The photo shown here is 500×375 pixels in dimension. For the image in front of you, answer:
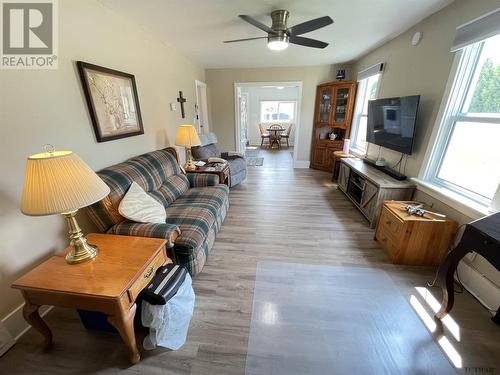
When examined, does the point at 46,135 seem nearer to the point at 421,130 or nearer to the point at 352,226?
the point at 352,226

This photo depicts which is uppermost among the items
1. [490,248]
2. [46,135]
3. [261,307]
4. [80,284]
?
[46,135]

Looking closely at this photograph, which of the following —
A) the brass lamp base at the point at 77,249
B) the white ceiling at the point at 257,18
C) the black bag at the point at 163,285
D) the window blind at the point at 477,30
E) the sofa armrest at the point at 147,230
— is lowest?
the black bag at the point at 163,285

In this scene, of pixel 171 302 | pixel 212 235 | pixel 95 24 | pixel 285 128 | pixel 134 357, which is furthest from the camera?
pixel 285 128

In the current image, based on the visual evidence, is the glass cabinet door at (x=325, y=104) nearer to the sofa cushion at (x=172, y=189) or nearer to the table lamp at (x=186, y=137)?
the table lamp at (x=186, y=137)

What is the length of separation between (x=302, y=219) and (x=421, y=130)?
1708 mm

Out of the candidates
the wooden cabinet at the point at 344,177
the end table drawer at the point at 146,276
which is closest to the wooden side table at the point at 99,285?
the end table drawer at the point at 146,276

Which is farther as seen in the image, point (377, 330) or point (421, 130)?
point (421, 130)

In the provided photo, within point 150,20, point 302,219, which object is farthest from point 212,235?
point 150,20

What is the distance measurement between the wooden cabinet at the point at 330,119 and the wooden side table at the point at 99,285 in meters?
4.51

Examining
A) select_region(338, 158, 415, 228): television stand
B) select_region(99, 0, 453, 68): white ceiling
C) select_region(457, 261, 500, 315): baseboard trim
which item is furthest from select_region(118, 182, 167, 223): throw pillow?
select_region(457, 261, 500, 315): baseboard trim

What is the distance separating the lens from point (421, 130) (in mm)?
2307

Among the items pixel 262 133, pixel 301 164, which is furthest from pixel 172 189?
pixel 262 133

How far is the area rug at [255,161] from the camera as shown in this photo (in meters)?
5.71

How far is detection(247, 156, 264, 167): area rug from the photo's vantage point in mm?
5706
